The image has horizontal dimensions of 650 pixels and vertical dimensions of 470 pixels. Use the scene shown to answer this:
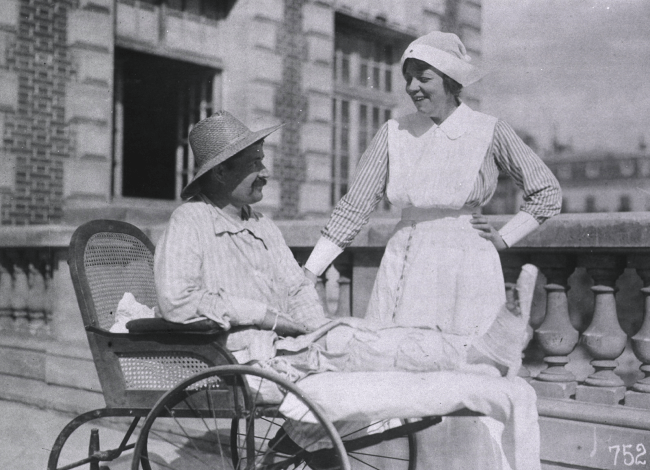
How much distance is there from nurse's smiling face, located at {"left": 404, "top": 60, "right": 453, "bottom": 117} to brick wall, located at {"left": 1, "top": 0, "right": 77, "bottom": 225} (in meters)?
5.18

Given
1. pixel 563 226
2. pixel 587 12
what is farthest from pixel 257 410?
pixel 587 12

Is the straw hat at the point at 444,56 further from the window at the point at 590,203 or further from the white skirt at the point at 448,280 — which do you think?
the window at the point at 590,203

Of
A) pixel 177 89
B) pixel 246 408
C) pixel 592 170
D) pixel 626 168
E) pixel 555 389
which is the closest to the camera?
pixel 246 408

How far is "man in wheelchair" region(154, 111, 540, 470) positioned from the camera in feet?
8.11

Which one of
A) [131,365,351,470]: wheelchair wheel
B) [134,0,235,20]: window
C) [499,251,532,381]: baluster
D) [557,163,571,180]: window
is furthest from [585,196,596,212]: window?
[131,365,351,470]: wheelchair wheel

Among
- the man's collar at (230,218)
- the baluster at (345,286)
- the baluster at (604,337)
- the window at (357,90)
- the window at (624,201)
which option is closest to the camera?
the man's collar at (230,218)

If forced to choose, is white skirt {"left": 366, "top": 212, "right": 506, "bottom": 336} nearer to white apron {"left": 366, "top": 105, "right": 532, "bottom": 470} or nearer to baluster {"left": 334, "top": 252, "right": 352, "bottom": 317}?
white apron {"left": 366, "top": 105, "right": 532, "bottom": 470}

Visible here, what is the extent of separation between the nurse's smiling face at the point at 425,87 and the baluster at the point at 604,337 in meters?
1.17

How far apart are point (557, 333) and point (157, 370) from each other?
75.5 inches

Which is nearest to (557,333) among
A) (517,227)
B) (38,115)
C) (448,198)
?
(517,227)

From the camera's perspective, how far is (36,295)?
5.62 metres

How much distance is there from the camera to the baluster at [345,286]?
4.31 metres

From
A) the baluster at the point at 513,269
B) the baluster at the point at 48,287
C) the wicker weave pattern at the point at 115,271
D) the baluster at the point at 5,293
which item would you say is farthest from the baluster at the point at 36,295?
the baluster at the point at 513,269

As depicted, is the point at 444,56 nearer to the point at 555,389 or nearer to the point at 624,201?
the point at 555,389
